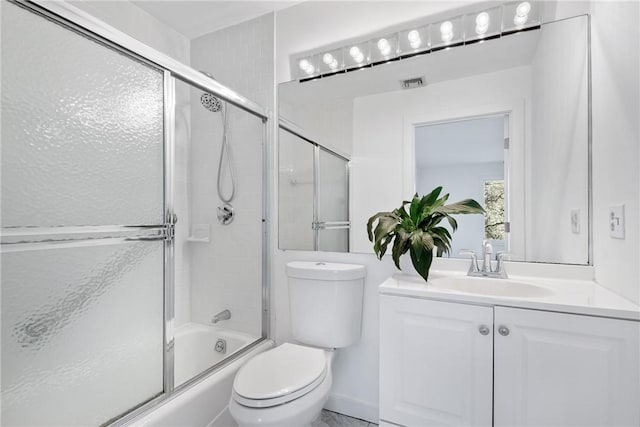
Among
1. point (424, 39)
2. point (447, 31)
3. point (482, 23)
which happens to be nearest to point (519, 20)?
point (482, 23)

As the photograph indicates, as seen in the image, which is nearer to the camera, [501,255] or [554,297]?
[554,297]

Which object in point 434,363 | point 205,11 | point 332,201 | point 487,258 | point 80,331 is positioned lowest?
point 434,363

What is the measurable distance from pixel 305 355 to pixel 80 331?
2.83 feet

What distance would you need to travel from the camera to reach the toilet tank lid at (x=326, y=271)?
1460mm

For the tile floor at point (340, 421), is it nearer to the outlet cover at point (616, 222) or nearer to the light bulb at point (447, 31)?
the outlet cover at point (616, 222)

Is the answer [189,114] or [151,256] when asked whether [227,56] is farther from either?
[151,256]

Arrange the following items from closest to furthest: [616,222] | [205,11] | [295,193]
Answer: [616,222], [295,193], [205,11]

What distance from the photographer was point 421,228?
1.33 meters

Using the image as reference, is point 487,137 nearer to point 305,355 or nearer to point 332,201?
point 332,201

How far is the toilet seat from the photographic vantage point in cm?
107

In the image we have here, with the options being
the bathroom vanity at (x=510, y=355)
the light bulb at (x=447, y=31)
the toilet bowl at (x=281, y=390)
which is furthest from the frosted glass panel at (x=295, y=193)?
the light bulb at (x=447, y=31)

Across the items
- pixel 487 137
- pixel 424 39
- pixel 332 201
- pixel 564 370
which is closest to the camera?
pixel 564 370

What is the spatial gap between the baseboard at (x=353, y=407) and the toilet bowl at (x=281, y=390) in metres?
0.43

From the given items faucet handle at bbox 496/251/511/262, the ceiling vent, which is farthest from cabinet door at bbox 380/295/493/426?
the ceiling vent
